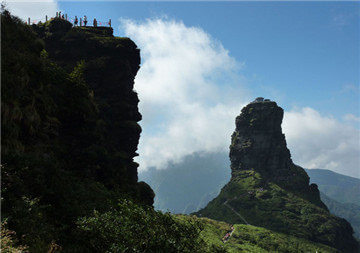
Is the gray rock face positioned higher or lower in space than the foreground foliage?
higher

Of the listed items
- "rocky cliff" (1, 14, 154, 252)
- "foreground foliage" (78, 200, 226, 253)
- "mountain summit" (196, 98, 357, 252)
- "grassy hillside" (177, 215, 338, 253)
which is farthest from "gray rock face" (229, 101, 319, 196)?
"foreground foliage" (78, 200, 226, 253)

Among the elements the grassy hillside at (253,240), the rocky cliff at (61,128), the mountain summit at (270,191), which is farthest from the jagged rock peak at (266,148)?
the rocky cliff at (61,128)

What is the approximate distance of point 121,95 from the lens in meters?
46.4

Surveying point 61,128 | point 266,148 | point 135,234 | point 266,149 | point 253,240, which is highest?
point 266,148

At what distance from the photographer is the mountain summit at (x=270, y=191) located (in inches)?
4592

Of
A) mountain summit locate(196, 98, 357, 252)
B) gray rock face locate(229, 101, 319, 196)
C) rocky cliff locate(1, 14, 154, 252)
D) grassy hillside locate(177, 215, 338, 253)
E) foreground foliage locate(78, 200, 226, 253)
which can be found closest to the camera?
foreground foliage locate(78, 200, 226, 253)

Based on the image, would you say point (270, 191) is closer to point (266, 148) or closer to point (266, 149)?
point (266, 149)

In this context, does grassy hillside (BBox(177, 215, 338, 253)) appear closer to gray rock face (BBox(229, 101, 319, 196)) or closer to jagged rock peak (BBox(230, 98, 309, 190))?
gray rock face (BBox(229, 101, 319, 196))

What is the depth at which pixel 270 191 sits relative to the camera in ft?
470

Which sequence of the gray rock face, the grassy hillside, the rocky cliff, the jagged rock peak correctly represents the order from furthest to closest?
the jagged rock peak
the gray rock face
the grassy hillside
the rocky cliff

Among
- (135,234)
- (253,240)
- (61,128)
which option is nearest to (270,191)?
(253,240)

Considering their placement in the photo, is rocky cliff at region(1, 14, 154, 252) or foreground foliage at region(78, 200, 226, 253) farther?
rocky cliff at region(1, 14, 154, 252)

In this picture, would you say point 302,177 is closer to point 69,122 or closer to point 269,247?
point 269,247

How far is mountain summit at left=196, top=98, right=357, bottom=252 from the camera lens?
116625 mm
